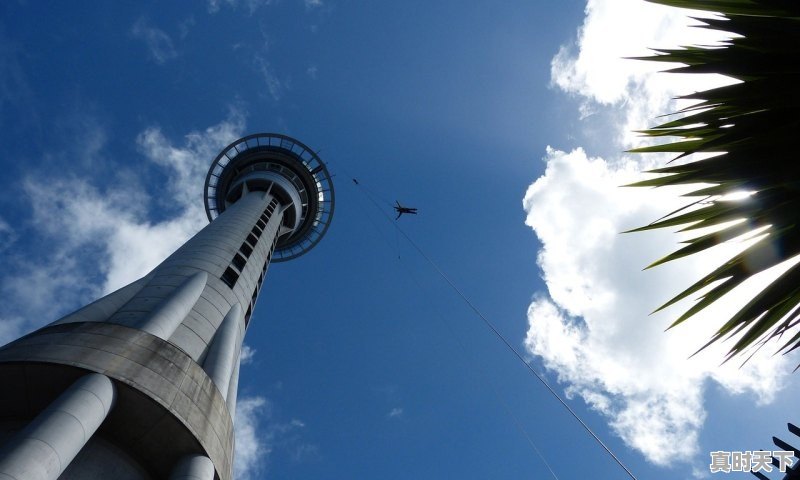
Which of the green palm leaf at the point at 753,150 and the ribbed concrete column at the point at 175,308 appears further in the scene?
the ribbed concrete column at the point at 175,308

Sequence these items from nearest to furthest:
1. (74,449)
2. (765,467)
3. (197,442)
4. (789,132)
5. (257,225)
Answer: (789,132) < (765,467) < (74,449) < (197,442) < (257,225)

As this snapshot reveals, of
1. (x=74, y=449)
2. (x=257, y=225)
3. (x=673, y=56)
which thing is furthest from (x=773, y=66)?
(x=257, y=225)

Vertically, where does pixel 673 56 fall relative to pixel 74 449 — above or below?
above

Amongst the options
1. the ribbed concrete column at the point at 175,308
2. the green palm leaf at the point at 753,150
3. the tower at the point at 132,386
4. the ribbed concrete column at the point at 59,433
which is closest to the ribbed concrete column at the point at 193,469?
the tower at the point at 132,386

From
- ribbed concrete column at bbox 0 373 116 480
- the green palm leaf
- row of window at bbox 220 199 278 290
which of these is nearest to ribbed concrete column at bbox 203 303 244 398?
row of window at bbox 220 199 278 290

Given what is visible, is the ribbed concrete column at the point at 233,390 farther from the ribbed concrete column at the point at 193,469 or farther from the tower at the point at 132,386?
the ribbed concrete column at the point at 193,469

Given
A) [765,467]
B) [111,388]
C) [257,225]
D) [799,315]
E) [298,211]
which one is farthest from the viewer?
[298,211]

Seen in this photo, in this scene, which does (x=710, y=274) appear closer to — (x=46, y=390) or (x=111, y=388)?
(x=111, y=388)

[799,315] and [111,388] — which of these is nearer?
[799,315]
